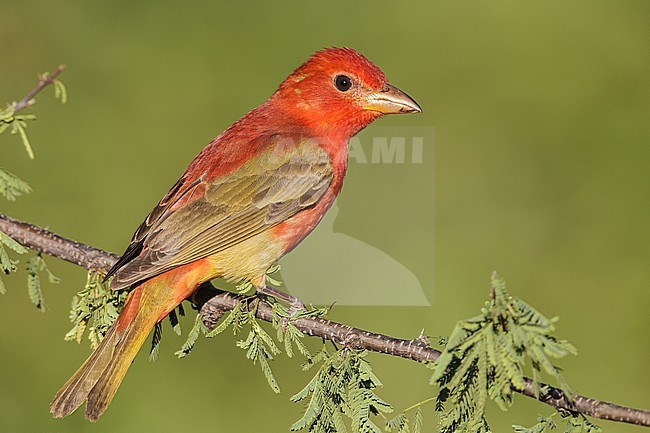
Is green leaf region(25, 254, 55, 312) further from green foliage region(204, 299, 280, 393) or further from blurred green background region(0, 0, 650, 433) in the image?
blurred green background region(0, 0, 650, 433)

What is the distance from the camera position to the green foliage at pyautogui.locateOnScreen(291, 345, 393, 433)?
10.3 feet

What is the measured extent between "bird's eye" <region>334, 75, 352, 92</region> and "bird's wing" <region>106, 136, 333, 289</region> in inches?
10.5

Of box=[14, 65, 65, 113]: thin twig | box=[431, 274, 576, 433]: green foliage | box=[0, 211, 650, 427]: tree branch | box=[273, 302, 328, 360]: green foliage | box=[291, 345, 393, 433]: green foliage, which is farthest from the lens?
box=[273, 302, 328, 360]: green foliage

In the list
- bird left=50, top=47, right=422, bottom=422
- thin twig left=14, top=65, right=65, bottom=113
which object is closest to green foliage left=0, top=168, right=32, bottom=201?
thin twig left=14, top=65, right=65, bottom=113

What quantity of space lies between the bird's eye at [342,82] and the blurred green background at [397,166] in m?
1.36

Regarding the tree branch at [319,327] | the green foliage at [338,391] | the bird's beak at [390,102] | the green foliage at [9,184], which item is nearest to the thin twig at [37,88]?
the green foliage at [9,184]

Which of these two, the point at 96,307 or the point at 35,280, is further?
the point at 96,307

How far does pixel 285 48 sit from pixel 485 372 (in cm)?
415

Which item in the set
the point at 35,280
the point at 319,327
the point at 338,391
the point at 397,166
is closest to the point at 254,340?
the point at 319,327

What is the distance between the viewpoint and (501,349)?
2.50 meters

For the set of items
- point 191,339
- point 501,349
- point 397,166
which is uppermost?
point 397,166

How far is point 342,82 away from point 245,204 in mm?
737

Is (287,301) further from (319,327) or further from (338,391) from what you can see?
(338,391)

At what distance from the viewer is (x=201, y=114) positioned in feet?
20.3
